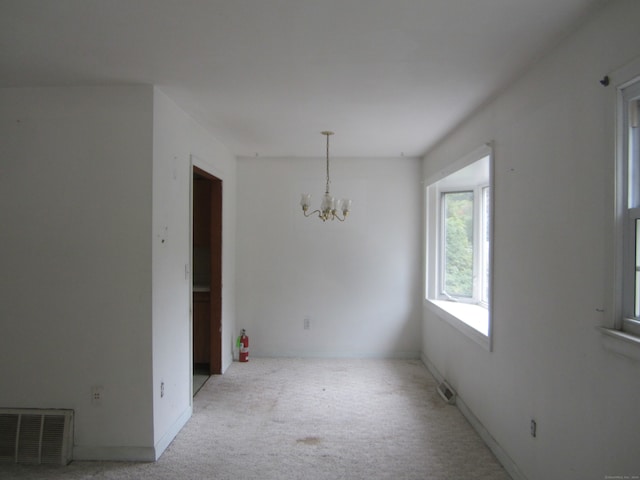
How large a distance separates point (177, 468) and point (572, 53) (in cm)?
318

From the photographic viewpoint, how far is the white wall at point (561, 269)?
5.35 feet

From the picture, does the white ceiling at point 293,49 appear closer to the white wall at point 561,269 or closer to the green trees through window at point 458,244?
the white wall at point 561,269

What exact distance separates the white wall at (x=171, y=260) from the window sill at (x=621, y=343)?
8.13 ft

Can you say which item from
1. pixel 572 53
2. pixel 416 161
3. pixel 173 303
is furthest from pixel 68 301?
pixel 416 161

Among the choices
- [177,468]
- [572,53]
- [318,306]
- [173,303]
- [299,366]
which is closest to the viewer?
[572,53]

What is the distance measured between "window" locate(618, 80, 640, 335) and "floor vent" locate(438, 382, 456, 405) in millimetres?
2314

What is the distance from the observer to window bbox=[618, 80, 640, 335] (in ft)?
5.15

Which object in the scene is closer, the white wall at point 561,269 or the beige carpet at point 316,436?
the white wall at point 561,269

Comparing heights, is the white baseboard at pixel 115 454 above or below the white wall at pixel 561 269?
below

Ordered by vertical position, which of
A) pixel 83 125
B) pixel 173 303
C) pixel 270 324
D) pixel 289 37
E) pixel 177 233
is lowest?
pixel 270 324

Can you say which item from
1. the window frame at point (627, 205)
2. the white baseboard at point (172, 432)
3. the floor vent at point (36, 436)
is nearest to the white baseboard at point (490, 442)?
the window frame at point (627, 205)

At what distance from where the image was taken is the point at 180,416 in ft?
10.4

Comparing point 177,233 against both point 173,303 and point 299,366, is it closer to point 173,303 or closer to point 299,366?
point 173,303

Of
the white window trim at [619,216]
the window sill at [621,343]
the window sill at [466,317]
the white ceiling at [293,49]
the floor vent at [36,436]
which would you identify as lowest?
the floor vent at [36,436]
